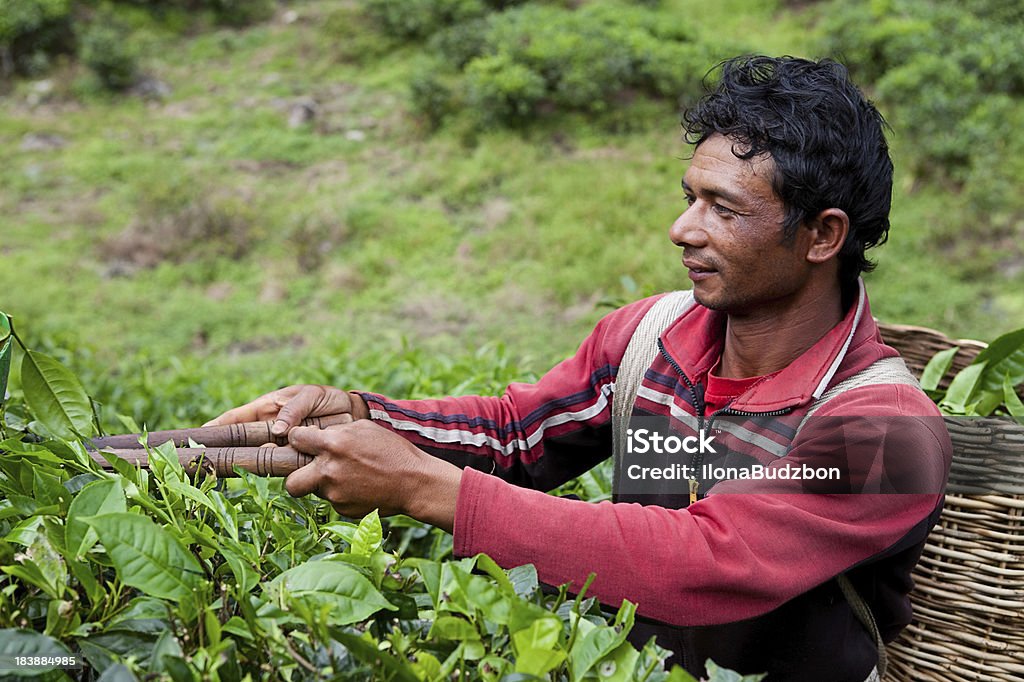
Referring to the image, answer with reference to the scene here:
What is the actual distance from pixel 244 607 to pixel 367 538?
0.63ft

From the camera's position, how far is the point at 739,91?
1.63 metres

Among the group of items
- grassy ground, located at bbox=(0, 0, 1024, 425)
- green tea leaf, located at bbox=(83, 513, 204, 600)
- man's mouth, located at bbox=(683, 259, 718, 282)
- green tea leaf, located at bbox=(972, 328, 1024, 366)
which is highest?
man's mouth, located at bbox=(683, 259, 718, 282)

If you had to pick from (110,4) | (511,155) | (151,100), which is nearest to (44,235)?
(151,100)

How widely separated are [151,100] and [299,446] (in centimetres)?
931

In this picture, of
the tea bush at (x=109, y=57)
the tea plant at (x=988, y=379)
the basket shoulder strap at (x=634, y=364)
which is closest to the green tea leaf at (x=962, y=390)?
the tea plant at (x=988, y=379)

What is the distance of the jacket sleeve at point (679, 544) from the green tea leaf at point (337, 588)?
30 cm

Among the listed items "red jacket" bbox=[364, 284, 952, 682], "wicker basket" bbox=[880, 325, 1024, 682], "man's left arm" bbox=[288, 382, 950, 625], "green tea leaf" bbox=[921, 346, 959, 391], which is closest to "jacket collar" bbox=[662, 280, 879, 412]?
"red jacket" bbox=[364, 284, 952, 682]

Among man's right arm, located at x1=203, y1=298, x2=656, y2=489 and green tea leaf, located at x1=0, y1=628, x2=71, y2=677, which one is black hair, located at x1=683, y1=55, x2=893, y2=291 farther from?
green tea leaf, located at x1=0, y1=628, x2=71, y2=677

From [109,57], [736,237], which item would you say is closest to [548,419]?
[736,237]

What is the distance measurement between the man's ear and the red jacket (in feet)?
0.38

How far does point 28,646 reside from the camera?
89 centimetres

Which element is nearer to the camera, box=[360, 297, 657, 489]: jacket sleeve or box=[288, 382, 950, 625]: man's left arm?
box=[288, 382, 950, 625]: man's left arm

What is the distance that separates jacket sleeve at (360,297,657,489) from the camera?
1.85 m

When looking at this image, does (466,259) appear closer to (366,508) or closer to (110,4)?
(366,508)
